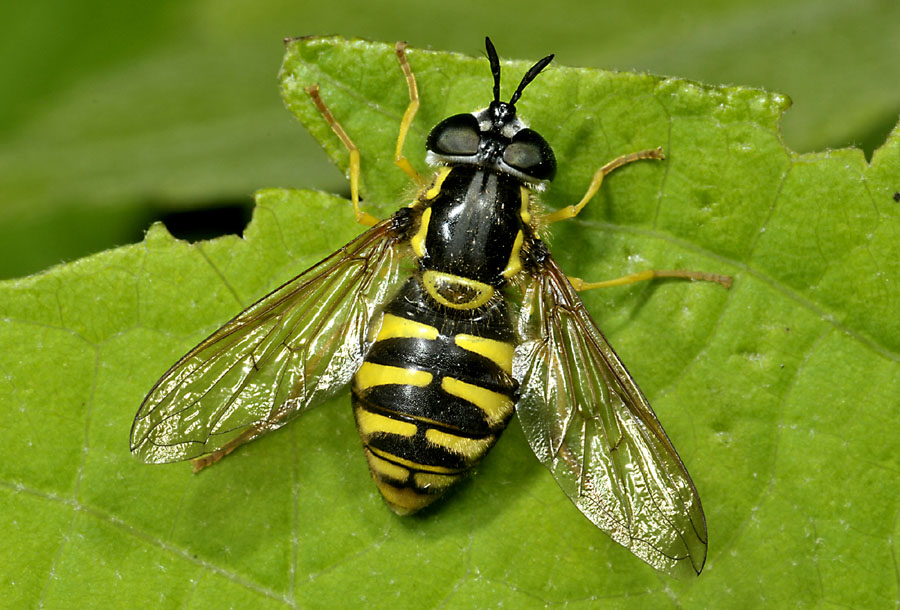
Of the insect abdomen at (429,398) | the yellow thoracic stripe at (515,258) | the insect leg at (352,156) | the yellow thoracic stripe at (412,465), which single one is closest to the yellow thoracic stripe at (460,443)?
the insect abdomen at (429,398)

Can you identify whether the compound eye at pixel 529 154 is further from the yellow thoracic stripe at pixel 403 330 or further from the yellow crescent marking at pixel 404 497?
the yellow crescent marking at pixel 404 497

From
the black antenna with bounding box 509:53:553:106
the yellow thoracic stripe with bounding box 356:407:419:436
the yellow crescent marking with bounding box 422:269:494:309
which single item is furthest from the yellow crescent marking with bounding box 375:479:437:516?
the black antenna with bounding box 509:53:553:106

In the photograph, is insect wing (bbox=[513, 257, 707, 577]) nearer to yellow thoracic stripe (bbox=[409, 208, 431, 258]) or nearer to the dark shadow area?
yellow thoracic stripe (bbox=[409, 208, 431, 258])

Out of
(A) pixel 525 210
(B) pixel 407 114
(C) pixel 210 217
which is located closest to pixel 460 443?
(A) pixel 525 210

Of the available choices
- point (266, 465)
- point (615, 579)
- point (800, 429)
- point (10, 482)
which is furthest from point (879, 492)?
point (10, 482)

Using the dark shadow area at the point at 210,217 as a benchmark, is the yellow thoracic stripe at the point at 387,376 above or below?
above

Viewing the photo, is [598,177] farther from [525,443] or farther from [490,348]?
[525,443]

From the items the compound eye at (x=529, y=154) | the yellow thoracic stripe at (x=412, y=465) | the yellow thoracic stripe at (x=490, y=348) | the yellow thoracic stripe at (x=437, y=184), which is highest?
the compound eye at (x=529, y=154)
